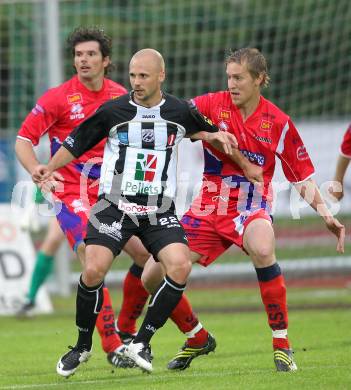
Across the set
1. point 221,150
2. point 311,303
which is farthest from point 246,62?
point 311,303

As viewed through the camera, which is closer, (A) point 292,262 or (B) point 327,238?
(A) point 292,262

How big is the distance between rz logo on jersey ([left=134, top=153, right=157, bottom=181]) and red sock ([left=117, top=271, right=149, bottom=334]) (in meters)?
1.31

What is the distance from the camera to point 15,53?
15.8m

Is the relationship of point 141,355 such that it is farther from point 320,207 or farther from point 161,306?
point 320,207

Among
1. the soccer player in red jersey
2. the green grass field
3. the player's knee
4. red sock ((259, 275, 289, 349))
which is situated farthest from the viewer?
the soccer player in red jersey

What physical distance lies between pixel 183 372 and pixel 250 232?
3.61 feet

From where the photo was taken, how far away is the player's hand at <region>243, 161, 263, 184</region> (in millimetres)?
7492

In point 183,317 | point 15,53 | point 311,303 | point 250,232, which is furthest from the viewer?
point 15,53

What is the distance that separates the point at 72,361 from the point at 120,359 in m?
0.90

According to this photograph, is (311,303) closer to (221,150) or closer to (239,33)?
(239,33)

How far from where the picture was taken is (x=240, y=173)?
7723 millimetres

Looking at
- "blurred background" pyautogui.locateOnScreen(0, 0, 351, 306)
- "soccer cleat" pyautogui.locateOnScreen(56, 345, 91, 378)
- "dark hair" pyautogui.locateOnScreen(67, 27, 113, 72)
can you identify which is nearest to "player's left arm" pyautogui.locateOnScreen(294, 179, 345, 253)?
"soccer cleat" pyautogui.locateOnScreen(56, 345, 91, 378)

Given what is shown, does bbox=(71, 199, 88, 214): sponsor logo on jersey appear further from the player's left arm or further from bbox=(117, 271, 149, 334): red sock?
the player's left arm

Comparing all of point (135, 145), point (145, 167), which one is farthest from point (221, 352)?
point (135, 145)
